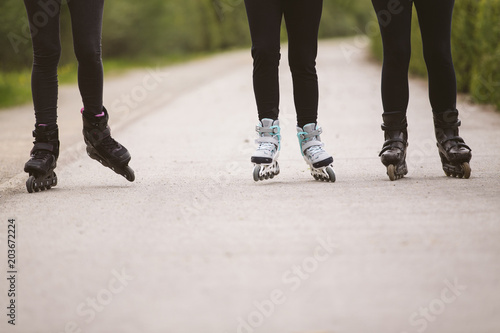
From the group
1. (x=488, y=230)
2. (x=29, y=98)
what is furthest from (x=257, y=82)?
(x=29, y=98)

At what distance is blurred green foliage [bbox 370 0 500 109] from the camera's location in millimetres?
9984

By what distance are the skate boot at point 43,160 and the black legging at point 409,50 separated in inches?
79.9

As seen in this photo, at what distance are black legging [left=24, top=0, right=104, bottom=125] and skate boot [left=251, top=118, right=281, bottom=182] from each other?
3.36 feet

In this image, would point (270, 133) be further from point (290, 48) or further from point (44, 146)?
point (44, 146)

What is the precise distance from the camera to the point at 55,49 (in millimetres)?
4824

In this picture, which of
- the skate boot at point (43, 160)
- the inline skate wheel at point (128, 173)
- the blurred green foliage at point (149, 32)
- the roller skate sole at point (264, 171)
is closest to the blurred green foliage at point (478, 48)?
the roller skate sole at point (264, 171)

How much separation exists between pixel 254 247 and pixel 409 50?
2.14 meters

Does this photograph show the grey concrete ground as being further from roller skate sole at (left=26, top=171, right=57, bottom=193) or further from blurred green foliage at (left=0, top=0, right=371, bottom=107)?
blurred green foliage at (left=0, top=0, right=371, bottom=107)

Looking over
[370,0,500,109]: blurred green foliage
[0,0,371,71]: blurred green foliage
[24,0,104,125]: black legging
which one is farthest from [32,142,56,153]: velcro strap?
[0,0,371,71]: blurred green foliage

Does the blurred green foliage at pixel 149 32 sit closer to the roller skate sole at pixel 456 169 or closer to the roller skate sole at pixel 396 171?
the roller skate sole at pixel 396 171

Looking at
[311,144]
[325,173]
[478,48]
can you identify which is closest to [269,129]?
[311,144]

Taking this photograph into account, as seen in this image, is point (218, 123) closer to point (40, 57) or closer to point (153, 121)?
point (153, 121)

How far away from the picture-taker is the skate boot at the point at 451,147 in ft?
15.8

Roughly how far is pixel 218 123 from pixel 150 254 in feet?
20.4
